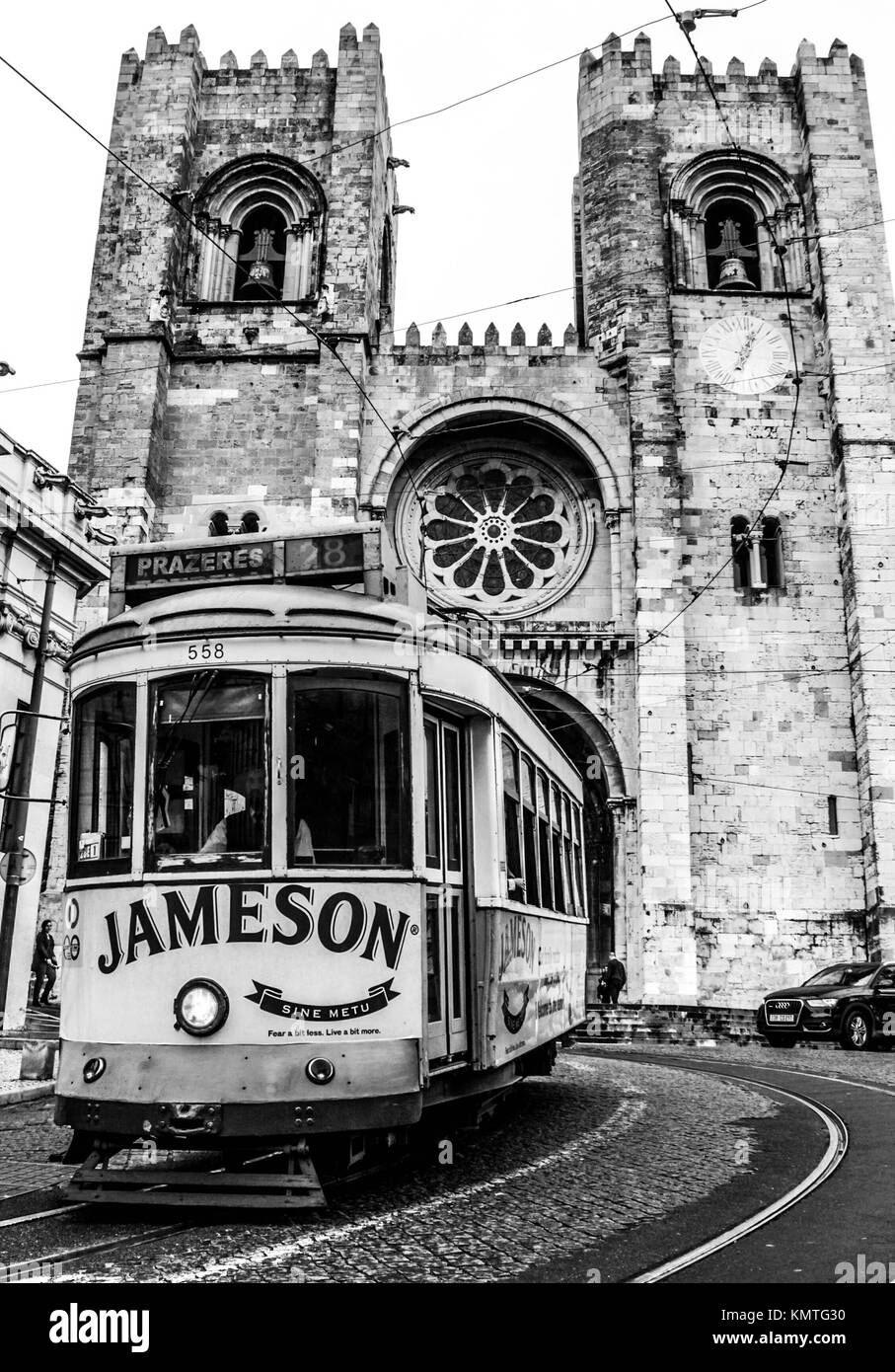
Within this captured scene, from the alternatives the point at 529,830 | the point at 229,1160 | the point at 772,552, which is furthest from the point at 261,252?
the point at 229,1160

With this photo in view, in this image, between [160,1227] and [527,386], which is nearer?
[160,1227]

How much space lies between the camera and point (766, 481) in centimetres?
2122

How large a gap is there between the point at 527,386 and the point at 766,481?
474 cm

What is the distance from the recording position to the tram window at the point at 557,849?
8117mm

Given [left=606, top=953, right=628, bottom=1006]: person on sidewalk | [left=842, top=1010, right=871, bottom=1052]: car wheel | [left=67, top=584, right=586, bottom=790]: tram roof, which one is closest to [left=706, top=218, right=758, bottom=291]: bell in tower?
[left=606, top=953, right=628, bottom=1006]: person on sidewalk

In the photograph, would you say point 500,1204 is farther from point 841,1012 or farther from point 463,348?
point 463,348

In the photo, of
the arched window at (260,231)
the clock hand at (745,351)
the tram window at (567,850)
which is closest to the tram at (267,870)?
the tram window at (567,850)

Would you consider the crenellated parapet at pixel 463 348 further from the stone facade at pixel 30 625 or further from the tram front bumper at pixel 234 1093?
the tram front bumper at pixel 234 1093

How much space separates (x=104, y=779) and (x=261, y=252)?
65.4 feet
